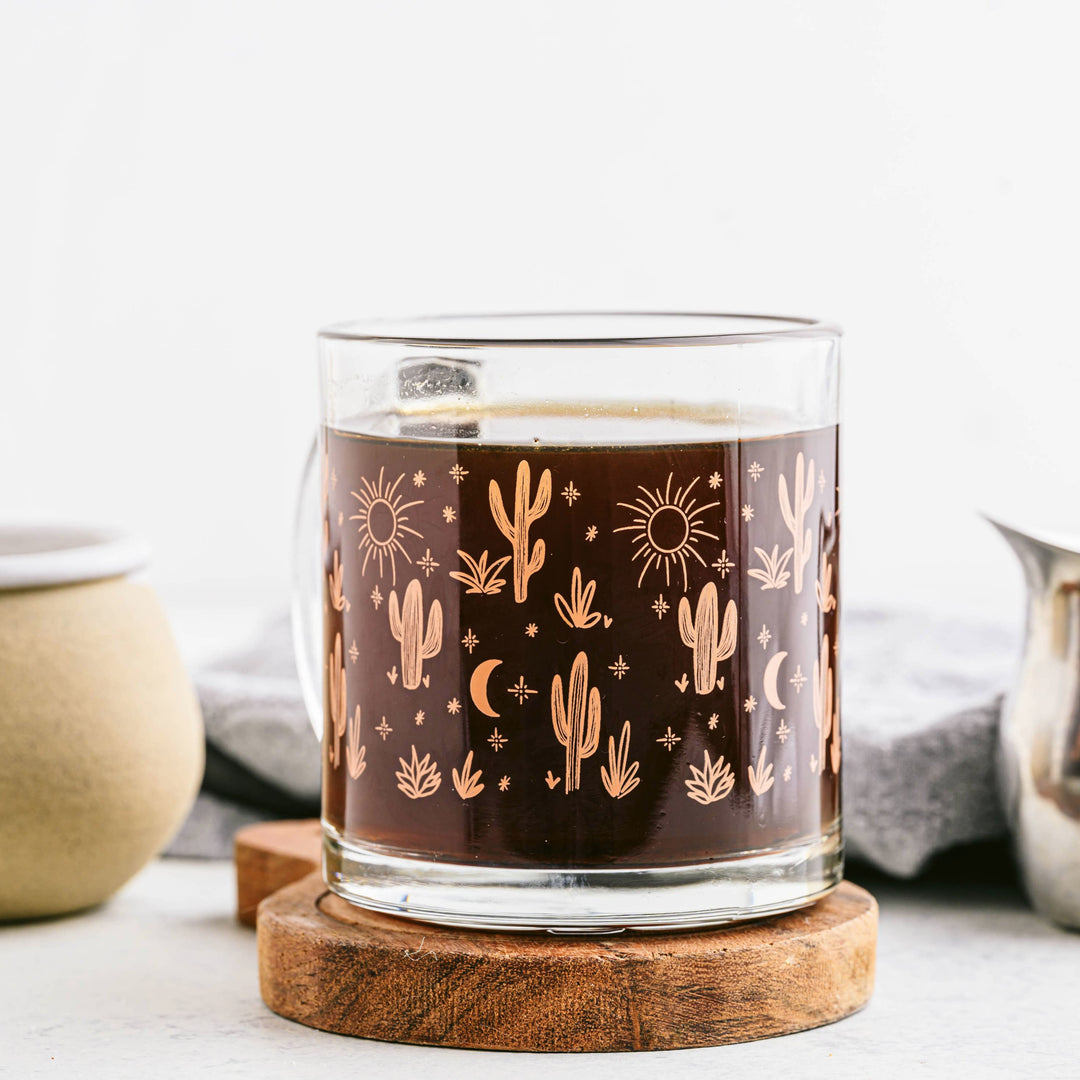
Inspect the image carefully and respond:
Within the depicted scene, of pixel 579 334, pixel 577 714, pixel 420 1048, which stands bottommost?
pixel 420 1048

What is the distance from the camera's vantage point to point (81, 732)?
72 centimetres

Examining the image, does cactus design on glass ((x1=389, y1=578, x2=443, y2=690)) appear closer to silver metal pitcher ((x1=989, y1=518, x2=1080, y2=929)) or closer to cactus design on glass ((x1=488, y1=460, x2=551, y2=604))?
cactus design on glass ((x1=488, y1=460, x2=551, y2=604))

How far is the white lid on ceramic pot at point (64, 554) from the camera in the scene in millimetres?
722

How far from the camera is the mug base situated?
573 mm

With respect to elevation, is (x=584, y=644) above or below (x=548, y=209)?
below

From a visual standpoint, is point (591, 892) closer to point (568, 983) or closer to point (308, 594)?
point (568, 983)

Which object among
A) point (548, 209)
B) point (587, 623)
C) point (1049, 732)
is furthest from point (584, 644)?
point (548, 209)

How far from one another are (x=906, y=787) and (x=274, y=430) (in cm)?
128

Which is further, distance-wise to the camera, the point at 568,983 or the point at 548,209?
the point at 548,209

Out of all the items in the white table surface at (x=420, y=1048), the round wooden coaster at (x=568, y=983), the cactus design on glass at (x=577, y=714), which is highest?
the cactus design on glass at (x=577, y=714)

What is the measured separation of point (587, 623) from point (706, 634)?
4 centimetres

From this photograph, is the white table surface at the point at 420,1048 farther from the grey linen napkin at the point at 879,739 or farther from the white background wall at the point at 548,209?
the white background wall at the point at 548,209

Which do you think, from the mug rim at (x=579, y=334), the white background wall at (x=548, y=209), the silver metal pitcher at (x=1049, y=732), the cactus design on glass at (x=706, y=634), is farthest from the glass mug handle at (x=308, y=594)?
the white background wall at (x=548, y=209)

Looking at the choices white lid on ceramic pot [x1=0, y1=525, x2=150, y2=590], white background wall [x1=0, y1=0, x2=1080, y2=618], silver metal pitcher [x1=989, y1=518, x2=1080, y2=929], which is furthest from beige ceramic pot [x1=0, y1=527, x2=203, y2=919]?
white background wall [x1=0, y1=0, x2=1080, y2=618]
